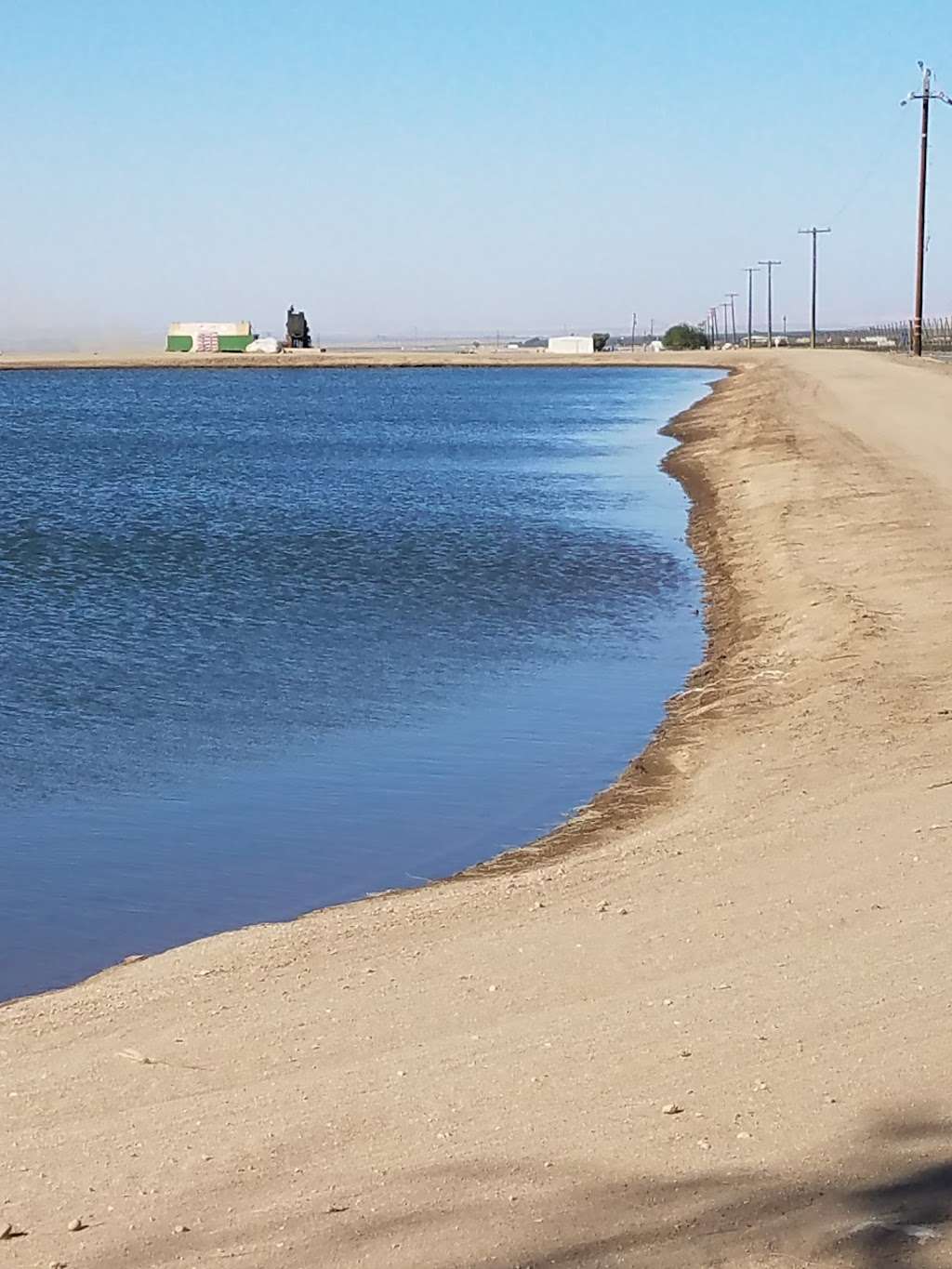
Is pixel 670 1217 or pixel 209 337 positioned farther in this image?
pixel 209 337

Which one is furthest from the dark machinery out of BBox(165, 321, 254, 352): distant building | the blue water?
the blue water

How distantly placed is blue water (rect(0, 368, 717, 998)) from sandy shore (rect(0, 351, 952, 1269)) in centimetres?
127

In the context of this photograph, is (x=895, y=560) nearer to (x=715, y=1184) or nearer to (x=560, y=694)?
(x=560, y=694)

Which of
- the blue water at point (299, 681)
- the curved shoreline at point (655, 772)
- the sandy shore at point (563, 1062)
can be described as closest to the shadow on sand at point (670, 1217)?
the sandy shore at point (563, 1062)

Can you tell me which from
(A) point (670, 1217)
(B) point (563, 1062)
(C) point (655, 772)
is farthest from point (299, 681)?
(A) point (670, 1217)

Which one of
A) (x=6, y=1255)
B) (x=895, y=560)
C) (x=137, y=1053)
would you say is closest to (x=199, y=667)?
(x=895, y=560)

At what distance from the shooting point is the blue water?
10.4 metres

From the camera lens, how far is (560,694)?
51.0 ft

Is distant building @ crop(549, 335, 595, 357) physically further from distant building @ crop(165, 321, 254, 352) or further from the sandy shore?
the sandy shore

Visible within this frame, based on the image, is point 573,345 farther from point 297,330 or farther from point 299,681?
point 299,681

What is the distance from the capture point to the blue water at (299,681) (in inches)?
408

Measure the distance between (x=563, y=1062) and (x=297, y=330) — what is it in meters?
186

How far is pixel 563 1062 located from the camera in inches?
247

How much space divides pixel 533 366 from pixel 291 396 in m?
54.2
